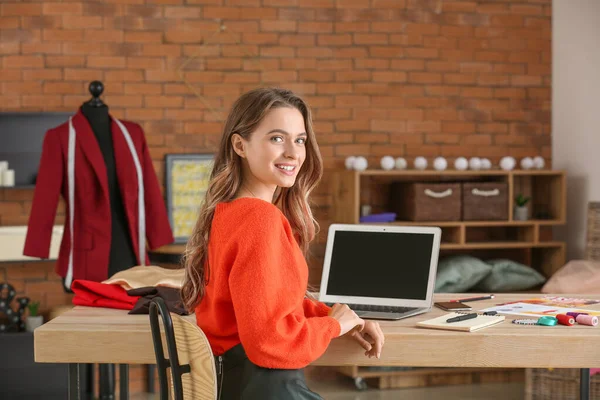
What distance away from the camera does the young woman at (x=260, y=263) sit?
5.74ft

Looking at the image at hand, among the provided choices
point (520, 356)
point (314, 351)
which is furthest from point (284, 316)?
point (520, 356)

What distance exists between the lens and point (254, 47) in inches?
201

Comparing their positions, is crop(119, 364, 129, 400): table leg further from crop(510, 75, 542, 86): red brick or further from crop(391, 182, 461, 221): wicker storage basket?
crop(510, 75, 542, 86): red brick

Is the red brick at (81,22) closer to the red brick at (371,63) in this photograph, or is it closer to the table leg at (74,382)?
the red brick at (371,63)

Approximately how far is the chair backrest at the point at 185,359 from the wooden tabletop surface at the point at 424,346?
40 cm

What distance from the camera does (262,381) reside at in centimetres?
183

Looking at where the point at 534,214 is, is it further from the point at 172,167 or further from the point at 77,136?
the point at 77,136

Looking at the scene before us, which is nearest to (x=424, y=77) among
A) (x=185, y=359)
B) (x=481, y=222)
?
(x=481, y=222)

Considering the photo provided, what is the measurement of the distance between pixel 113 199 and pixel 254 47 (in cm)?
151

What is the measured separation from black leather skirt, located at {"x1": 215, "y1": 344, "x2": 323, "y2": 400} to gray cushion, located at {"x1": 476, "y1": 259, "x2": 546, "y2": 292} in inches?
127

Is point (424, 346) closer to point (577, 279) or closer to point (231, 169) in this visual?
point (231, 169)

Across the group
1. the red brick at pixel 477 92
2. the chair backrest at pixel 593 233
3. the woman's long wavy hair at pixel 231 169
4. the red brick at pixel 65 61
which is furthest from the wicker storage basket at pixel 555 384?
the red brick at pixel 65 61

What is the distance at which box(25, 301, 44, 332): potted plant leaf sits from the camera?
462cm

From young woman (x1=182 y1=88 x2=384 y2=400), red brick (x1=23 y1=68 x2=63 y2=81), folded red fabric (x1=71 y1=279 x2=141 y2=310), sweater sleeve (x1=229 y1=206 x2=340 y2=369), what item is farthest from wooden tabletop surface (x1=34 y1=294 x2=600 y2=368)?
red brick (x1=23 y1=68 x2=63 y2=81)
